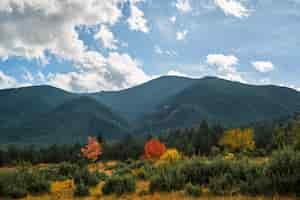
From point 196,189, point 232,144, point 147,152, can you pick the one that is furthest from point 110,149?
point 196,189

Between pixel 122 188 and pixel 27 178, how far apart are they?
5.87 m

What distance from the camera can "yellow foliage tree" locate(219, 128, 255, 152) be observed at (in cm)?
6038

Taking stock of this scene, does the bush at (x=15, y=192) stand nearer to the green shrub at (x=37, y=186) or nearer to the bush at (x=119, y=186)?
the green shrub at (x=37, y=186)

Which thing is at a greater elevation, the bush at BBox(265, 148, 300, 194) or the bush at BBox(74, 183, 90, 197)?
the bush at BBox(265, 148, 300, 194)

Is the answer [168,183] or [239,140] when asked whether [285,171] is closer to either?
[168,183]

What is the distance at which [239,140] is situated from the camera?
60.9 metres

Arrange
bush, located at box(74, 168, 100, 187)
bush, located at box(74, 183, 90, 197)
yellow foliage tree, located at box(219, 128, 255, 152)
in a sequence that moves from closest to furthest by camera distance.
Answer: bush, located at box(74, 183, 90, 197)
bush, located at box(74, 168, 100, 187)
yellow foliage tree, located at box(219, 128, 255, 152)

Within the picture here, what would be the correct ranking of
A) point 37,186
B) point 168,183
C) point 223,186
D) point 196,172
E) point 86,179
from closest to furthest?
point 223,186
point 168,183
point 196,172
point 37,186
point 86,179

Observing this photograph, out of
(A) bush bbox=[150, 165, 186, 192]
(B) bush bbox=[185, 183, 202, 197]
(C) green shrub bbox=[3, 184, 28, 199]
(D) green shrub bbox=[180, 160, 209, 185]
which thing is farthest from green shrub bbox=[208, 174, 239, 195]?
(C) green shrub bbox=[3, 184, 28, 199]

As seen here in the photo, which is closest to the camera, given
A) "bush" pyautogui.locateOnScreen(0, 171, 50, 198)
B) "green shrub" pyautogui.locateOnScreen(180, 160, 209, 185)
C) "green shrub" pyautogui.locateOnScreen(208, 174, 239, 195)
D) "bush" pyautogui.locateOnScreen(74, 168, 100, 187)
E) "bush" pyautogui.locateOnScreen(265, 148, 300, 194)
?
"bush" pyautogui.locateOnScreen(265, 148, 300, 194)

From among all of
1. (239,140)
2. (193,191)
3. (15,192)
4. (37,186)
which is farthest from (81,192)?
(239,140)

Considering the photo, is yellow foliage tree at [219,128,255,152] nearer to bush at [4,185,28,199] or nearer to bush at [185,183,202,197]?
bush at [185,183,202,197]

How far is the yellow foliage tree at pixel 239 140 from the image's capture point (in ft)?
198

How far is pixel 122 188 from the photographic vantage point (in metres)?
15.5
